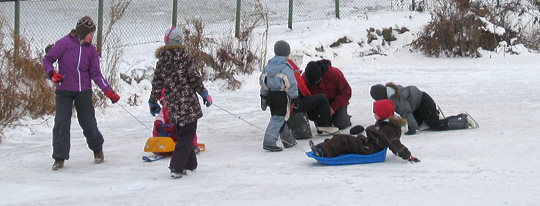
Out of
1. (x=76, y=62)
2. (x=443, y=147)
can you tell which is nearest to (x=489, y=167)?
(x=443, y=147)

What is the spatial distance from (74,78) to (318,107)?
2920 mm

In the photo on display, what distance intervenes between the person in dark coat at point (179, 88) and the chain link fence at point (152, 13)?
4.75m

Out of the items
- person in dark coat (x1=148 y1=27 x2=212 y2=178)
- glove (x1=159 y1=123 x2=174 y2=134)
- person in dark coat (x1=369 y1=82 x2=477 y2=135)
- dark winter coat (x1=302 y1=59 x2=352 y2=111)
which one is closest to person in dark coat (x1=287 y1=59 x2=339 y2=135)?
dark winter coat (x1=302 y1=59 x2=352 y2=111)

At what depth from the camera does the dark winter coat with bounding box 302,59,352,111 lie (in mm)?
8695

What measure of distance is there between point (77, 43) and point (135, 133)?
2506 millimetres

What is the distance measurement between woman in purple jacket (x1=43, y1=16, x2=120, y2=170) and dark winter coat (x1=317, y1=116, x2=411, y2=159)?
7.16 ft

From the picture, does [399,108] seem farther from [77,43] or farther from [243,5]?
[243,5]

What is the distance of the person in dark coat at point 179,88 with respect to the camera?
253 inches

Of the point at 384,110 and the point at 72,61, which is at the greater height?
the point at 72,61

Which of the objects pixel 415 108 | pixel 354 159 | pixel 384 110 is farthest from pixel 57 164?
pixel 415 108

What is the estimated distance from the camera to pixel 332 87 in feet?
28.7

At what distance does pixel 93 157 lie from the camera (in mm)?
7840

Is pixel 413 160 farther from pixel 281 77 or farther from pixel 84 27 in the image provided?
pixel 84 27

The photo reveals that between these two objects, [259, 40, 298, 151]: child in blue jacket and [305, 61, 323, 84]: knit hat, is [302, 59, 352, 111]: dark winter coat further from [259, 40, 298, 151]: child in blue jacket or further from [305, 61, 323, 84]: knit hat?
[259, 40, 298, 151]: child in blue jacket
